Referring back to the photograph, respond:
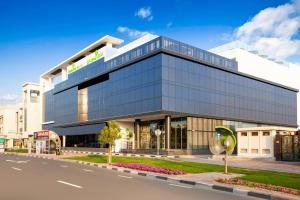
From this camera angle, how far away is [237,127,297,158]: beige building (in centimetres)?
3669

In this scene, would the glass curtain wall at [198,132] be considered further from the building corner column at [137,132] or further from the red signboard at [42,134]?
the red signboard at [42,134]

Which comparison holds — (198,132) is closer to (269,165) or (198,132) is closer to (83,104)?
(269,165)

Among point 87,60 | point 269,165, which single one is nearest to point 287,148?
point 269,165

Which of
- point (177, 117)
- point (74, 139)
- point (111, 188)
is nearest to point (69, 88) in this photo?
point (74, 139)

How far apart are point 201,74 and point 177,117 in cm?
747

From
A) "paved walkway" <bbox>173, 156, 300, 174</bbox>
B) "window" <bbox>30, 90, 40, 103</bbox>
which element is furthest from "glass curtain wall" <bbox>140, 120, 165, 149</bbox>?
"window" <bbox>30, 90, 40, 103</bbox>

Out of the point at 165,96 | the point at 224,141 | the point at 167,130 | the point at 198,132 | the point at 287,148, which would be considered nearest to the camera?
the point at 224,141

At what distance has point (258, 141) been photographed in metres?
38.0

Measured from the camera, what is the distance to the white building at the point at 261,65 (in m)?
60.1

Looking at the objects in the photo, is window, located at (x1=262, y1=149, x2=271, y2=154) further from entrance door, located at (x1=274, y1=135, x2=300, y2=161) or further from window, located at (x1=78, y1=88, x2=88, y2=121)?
window, located at (x1=78, y1=88, x2=88, y2=121)

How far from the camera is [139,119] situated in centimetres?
5503

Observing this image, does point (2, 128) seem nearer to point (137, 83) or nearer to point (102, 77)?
point (102, 77)

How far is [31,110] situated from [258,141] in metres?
83.3

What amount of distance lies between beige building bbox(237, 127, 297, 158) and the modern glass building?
30.7ft
